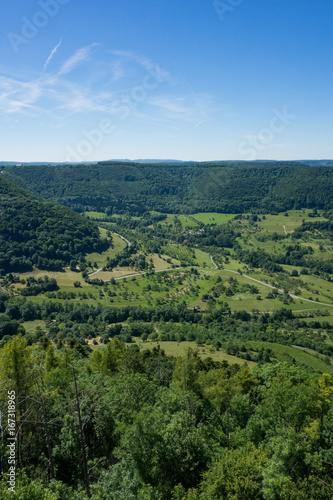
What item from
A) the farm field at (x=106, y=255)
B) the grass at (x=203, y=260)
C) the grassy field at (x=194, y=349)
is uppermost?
the farm field at (x=106, y=255)

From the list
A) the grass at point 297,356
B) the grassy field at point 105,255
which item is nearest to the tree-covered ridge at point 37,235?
the grassy field at point 105,255

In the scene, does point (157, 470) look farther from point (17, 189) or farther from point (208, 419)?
point (17, 189)

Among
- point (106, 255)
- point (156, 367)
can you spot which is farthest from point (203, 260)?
point (156, 367)

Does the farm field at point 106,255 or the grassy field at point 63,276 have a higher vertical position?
the farm field at point 106,255

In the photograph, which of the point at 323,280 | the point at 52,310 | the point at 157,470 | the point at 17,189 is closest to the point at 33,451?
the point at 157,470

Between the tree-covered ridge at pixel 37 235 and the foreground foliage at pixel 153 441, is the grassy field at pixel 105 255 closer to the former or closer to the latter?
the tree-covered ridge at pixel 37 235

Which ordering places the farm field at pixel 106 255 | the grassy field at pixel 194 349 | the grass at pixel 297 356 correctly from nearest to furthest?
1. the grassy field at pixel 194 349
2. the grass at pixel 297 356
3. the farm field at pixel 106 255

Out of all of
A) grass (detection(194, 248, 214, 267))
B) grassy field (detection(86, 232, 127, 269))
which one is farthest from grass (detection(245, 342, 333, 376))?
grassy field (detection(86, 232, 127, 269))

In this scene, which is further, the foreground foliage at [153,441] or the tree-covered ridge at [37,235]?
the tree-covered ridge at [37,235]

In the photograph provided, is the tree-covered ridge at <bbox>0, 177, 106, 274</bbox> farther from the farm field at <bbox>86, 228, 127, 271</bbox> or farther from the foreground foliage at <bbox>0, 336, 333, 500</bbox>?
the foreground foliage at <bbox>0, 336, 333, 500</bbox>
